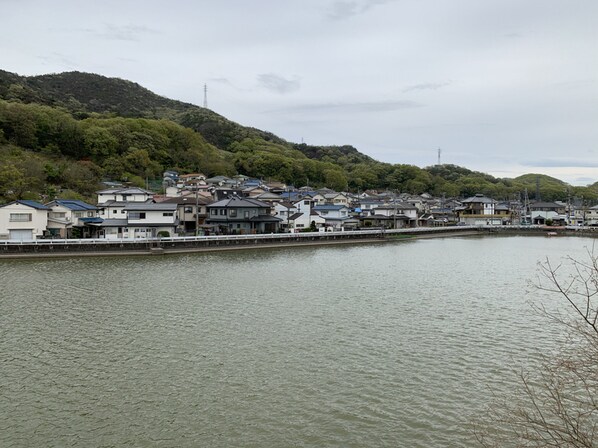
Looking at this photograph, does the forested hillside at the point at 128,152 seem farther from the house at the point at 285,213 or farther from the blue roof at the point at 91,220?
the house at the point at 285,213

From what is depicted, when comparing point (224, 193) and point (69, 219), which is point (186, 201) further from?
point (69, 219)

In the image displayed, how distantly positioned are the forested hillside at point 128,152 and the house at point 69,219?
593cm

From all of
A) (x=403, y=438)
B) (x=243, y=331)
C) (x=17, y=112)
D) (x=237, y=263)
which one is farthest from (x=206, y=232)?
(x=17, y=112)

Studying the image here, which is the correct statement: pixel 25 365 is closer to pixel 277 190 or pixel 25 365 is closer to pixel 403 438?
pixel 403 438

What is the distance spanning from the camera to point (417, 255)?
32.0 meters

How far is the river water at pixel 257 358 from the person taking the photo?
297 inches

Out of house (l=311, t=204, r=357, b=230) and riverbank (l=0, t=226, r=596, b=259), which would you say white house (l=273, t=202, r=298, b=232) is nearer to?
house (l=311, t=204, r=357, b=230)

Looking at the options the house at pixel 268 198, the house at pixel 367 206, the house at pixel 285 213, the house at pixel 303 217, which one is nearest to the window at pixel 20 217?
the house at pixel 285 213

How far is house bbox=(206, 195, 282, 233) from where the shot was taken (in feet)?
132

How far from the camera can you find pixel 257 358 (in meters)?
10.7

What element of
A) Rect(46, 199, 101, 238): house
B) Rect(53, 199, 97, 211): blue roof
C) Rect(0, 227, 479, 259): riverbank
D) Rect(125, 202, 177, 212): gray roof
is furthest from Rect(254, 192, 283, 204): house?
Rect(53, 199, 97, 211): blue roof

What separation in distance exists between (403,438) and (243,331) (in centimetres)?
664

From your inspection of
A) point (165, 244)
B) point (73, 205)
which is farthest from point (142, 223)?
point (73, 205)

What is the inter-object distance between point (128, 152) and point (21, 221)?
111ft
